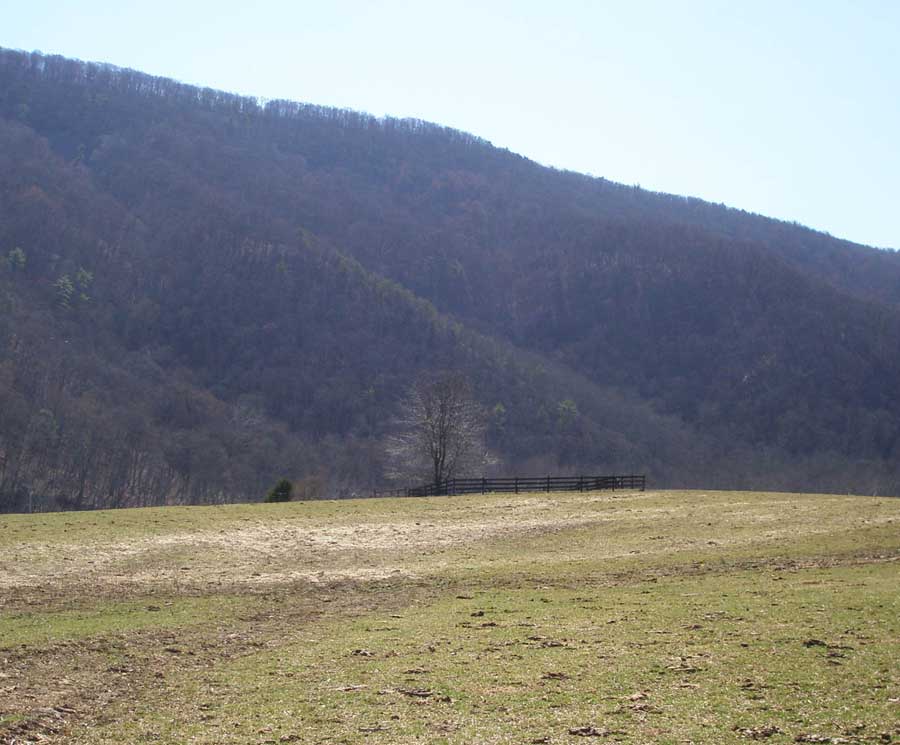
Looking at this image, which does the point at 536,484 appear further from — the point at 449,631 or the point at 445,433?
the point at 449,631

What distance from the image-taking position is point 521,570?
98.0ft

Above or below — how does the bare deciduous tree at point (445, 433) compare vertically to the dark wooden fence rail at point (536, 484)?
above

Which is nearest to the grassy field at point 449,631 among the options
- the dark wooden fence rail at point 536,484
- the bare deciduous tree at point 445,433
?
the dark wooden fence rail at point 536,484

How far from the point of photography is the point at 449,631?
65.3 ft

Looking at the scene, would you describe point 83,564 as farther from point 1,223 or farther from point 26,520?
point 1,223

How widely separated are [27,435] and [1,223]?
4008 inches

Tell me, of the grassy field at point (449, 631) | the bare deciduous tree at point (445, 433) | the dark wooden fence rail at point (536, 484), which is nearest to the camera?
the grassy field at point (449, 631)

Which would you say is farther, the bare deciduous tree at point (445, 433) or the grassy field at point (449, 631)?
the bare deciduous tree at point (445, 433)

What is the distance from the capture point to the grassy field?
12906 millimetres

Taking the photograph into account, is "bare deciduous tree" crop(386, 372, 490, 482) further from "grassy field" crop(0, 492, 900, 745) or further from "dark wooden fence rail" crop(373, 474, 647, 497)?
"grassy field" crop(0, 492, 900, 745)

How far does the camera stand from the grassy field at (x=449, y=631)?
508 inches

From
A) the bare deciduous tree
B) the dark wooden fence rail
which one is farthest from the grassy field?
the bare deciduous tree

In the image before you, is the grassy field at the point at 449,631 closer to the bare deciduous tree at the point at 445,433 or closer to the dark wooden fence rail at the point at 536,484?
the dark wooden fence rail at the point at 536,484

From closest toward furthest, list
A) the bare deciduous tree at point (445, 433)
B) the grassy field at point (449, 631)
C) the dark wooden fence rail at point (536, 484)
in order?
the grassy field at point (449, 631), the dark wooden fence rail at point (536, 484), the bare deciduous tree at point (445, 433)
